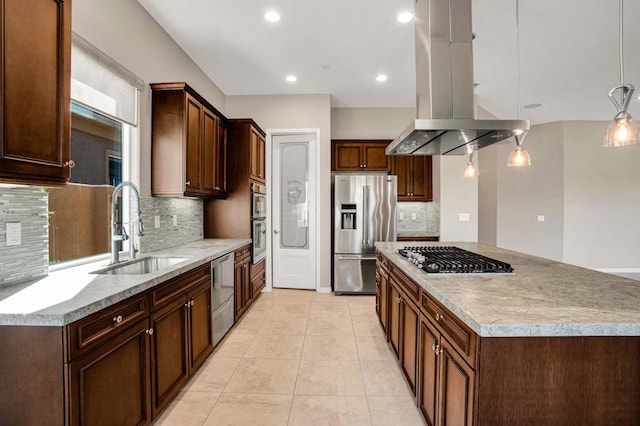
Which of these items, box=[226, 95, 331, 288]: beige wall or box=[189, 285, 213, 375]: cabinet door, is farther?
Result: box=[226, 95, 331, 288]: beige wall

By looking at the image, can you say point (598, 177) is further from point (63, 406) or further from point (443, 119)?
point (63, 406)

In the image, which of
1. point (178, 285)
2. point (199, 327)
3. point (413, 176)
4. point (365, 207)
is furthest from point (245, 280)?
point (413, 176)

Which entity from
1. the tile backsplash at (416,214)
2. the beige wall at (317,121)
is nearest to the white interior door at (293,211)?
the beige wall at (317,121)

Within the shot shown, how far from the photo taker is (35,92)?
1331 millimetres

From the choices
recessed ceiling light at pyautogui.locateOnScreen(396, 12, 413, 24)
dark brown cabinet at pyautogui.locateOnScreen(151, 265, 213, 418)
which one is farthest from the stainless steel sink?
recessed ceiling light at pyautogui.locateOnScreen(396, 12, 413, 24)

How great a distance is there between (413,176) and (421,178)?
0.14 meters

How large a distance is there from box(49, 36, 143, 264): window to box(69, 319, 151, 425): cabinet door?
868 mm

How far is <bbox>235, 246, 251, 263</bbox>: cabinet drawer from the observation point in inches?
134

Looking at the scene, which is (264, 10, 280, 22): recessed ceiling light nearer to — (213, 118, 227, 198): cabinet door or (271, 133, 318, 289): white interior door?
(213, 118, 227, 198): cabinet door

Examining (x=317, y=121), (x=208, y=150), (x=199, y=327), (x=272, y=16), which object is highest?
(x=272, y=16)

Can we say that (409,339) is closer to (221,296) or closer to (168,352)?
(168,352)

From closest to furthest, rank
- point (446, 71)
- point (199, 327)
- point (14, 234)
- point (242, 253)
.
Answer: point (14, 234) < point (446, 71) < point (199, 327) < point (242, 253)

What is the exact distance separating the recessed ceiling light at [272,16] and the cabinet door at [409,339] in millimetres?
2690

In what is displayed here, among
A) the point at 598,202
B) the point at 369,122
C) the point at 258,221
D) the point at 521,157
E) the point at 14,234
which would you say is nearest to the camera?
the point at 14,234
